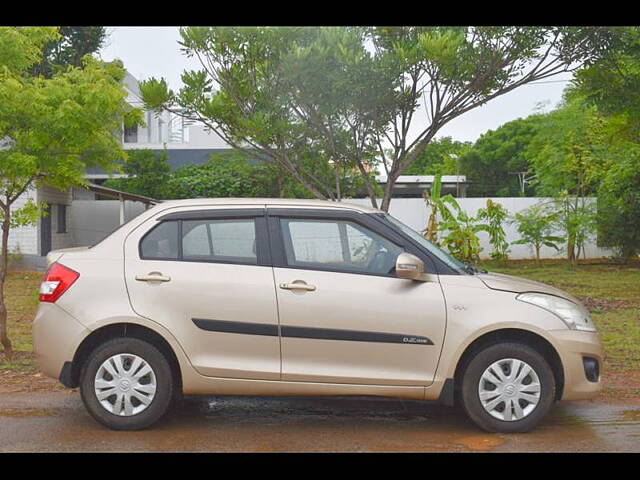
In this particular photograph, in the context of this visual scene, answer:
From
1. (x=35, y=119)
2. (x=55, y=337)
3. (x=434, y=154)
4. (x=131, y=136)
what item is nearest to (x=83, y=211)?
(x=131, y=136)

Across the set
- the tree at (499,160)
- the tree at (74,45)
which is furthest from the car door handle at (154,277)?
the tree at (499,160)

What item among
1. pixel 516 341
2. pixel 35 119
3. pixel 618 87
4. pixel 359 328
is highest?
pixel 618 87

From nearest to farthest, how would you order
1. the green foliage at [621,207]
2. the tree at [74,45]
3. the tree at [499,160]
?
1. the green foliage at [621,207]
2. the tree at [74,45]
3. the tree at [499,160]

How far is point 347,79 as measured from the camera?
11.0m

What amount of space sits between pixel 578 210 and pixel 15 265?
16.1 meters

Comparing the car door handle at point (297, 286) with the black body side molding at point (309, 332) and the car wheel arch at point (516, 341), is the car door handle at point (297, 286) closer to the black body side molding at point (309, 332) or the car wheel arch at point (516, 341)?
the black body side molding at point (309, 332)

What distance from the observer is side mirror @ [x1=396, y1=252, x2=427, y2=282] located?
18.6 ft

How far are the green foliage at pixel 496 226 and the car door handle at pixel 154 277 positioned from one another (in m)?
17.4

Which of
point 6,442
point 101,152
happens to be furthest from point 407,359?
point 101,152

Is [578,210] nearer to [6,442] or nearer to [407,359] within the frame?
[407,359]

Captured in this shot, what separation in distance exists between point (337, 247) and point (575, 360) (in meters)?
1.97

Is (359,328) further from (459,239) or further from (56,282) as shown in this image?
(459,239)

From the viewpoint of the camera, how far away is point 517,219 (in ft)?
75.3

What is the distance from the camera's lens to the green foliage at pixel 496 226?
22547mm
